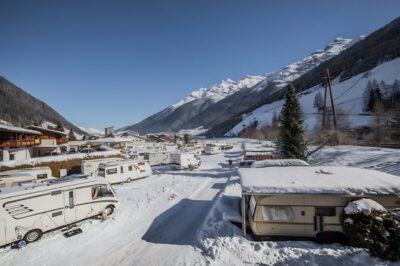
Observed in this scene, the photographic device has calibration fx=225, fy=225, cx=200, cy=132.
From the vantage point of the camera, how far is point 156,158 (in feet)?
125

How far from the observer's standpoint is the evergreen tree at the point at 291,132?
997 inches

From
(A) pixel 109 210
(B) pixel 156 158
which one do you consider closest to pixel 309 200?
(A) pixel 109 210

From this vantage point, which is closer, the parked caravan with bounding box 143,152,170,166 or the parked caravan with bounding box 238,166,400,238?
the parked caravan with bounding box 238,166,400,238

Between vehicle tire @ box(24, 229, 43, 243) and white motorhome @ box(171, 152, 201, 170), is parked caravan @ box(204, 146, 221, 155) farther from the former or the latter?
vehicle tire @ box(24, 229, 43, 243)

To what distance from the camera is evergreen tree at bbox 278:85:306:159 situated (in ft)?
83.1

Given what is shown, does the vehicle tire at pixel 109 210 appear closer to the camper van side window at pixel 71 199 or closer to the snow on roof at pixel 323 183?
the camper van side window at pixel 71 199

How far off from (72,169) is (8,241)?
21698mm

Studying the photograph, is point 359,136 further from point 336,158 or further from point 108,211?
point 108,211

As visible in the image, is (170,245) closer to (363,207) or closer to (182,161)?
(363,207)

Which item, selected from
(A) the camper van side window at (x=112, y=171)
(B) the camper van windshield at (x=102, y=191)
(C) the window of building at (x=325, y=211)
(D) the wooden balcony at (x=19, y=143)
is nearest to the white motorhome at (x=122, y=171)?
(A) the camper van side window at (x=112, y=171)

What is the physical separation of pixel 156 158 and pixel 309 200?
102ft

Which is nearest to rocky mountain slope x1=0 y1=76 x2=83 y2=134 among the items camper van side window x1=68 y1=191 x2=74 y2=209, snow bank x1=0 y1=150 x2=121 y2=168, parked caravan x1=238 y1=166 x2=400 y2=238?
snow bank x1=0 y1=150 x2=121 y2=168

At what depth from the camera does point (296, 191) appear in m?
8.93

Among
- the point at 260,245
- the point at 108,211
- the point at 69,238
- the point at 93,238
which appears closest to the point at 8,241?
the point at 69,238
